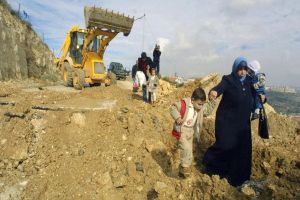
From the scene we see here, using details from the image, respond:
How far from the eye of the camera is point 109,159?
5371 mm

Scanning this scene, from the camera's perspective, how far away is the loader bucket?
11234mm

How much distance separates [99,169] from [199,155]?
7.32 feet

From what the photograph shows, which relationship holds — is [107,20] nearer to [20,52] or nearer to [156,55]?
[156,55]

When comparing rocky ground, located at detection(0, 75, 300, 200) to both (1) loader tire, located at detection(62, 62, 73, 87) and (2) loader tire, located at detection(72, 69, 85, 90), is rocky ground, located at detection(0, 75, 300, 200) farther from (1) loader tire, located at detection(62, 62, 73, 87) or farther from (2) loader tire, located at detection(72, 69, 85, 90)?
(1) loader tire, located at detection(62, 62, 73, 87)

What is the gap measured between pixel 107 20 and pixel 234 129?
7.97 metres

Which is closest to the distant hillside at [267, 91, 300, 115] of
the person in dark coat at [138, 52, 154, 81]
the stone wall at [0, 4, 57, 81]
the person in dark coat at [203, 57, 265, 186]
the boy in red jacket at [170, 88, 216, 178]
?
the person in dark coat at [138, 52, 154, 81]

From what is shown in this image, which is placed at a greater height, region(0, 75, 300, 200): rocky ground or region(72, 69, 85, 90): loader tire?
region(72, 69, 85, 90): loader tire

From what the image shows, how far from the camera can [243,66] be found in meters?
4.53

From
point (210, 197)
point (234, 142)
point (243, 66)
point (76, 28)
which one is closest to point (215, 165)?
Result: point (234, 142)

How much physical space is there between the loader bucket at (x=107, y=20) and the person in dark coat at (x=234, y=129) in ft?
25.0

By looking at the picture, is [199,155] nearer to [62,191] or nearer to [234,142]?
[234,142]

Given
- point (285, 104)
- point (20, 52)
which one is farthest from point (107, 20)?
point (285, 104)

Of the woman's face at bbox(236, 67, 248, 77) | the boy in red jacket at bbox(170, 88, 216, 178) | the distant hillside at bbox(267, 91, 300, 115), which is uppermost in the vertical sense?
the woman's face at bbox(236, 67, 248, 77)

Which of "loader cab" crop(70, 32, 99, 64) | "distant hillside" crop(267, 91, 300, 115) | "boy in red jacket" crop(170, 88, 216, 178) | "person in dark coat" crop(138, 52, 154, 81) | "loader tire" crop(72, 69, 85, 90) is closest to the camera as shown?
"boy in red jacket" crop(170, 88, 216, 178)
